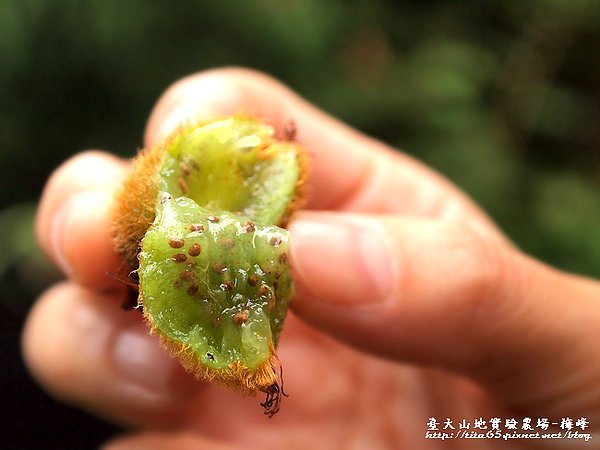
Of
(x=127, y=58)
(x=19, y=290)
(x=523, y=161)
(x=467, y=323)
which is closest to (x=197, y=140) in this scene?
(x=467, y=323)

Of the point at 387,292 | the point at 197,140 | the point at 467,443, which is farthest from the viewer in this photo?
the point at 467,443

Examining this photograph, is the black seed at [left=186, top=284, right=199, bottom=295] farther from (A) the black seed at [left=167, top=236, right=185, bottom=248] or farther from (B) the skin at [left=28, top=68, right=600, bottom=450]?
(B) the skin at [left=28, top=68, right=600, bottom=450]

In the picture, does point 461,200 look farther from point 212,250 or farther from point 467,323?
point 212,250

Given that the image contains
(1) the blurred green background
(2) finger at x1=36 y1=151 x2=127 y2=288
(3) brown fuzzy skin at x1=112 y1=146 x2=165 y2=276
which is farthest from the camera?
(1) the blurred green background

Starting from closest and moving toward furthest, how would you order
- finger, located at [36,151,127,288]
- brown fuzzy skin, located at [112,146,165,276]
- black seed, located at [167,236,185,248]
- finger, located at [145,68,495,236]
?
black seed, located at [167,236,185,248]
brown fuzzy skin, located at [112,146,165,276]
finger, located at [36,151,127,288]
finger, located at [145,68,495,236]

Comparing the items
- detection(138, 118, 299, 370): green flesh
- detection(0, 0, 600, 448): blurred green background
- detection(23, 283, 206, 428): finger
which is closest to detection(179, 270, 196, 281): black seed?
detection(138, 118, 299, 370): green flesh

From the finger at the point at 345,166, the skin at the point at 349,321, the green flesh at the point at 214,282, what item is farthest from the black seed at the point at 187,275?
the finger at the point at 345,166
